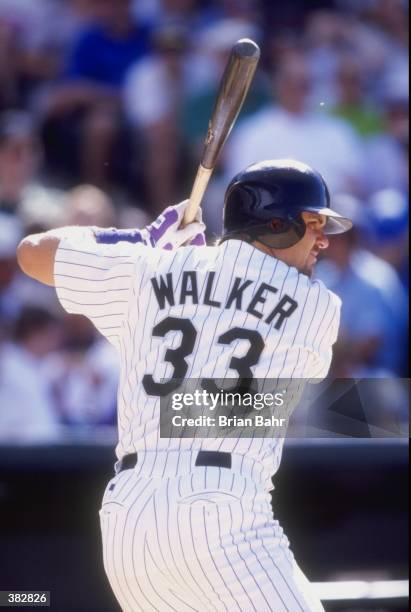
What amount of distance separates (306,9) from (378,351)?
2.41 m

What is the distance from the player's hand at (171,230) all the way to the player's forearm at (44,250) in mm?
215

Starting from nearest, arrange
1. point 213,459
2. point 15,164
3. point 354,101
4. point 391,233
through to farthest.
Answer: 1. point 213,459
2. point 15,164
3. point 391,233
4. point 354,101

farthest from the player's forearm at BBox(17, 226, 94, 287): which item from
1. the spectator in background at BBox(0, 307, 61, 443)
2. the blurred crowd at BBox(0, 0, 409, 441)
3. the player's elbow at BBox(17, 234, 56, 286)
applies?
the blurred crowd at BBox(0, 0, 409, 441)

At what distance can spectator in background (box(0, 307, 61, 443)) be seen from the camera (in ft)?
16.2

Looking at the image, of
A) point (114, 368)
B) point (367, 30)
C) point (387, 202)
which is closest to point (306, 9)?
point (367, 30)

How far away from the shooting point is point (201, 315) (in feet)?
9.04

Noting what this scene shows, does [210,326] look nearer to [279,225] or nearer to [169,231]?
[279,225]

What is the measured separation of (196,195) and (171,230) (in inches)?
4.8

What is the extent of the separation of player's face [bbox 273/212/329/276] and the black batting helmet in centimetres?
1

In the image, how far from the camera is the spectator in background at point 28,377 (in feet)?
16.2

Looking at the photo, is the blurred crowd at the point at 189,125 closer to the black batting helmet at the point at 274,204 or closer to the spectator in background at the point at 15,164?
the spectator in background at the point at 15,164

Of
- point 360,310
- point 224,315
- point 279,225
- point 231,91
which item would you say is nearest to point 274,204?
point 279,225

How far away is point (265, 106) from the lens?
6.27 meters

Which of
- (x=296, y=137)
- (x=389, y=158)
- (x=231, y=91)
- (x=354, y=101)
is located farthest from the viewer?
(x=354, y=101)
